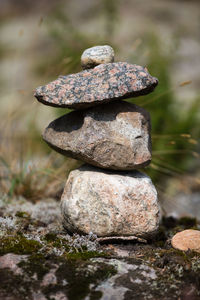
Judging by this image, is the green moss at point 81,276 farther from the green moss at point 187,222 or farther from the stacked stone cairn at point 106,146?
the green moss at point 187,222

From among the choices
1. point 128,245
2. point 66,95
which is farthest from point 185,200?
point 66,95

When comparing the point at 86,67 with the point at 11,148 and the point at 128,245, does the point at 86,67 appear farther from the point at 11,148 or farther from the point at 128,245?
the point at 11,148

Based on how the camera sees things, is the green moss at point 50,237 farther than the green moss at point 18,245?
Yes

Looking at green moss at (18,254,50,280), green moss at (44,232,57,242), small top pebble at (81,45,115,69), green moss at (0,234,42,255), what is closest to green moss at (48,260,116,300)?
green moss at (18,254,50,280)

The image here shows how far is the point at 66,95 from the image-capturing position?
3.22 m

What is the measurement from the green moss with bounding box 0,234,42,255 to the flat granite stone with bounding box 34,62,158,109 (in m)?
1.29

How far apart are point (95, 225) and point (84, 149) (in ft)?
2.43

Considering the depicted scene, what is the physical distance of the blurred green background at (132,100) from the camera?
16.6 feet

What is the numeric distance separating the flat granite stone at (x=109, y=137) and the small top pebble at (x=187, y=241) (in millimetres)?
787

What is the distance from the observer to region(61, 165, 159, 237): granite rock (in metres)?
3.30

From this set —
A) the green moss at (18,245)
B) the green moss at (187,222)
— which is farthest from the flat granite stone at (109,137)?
the green moss at (187,222)

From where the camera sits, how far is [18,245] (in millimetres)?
3014

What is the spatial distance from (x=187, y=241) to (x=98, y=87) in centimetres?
166

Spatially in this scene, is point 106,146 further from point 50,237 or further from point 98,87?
point 50,237
